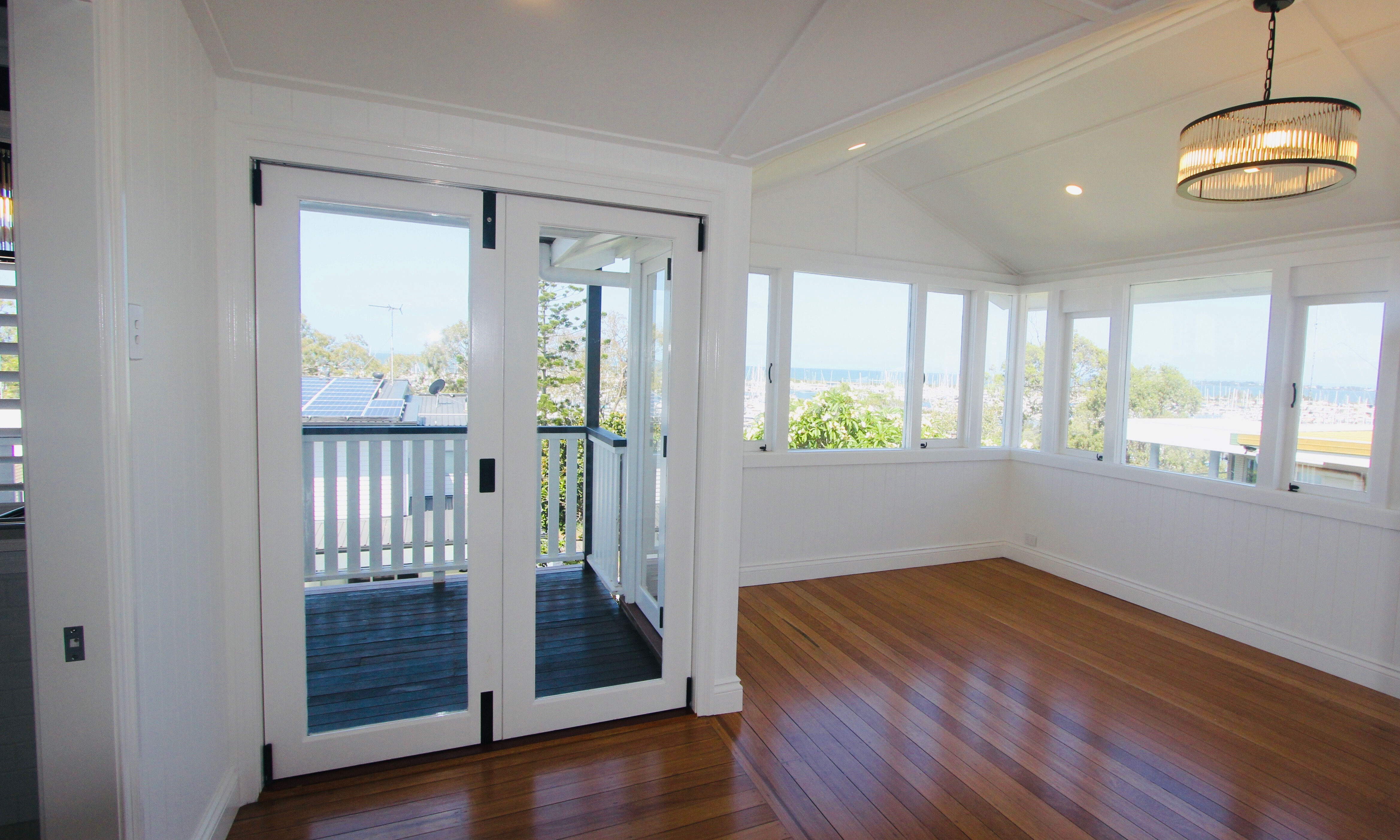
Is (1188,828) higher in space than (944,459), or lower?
lower

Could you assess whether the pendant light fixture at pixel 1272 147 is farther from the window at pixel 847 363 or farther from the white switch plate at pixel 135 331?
the white switch plate at pixel 135 331

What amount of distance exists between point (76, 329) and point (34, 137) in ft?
1.23

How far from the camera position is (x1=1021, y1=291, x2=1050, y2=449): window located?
519 centimetres

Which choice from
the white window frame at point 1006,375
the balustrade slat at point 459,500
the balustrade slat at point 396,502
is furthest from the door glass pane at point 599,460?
the white window frame at point 1006,375

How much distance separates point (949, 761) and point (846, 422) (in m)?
2.67

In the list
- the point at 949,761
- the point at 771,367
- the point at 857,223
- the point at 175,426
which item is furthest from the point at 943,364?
the point at 175,426

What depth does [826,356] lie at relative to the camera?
185 inches

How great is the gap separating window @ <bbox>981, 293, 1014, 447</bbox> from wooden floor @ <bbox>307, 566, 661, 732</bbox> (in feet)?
13.0

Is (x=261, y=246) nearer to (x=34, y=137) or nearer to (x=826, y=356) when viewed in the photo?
(x=34, y=137)

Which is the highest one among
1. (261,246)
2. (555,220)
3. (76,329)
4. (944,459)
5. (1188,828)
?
(555,220)

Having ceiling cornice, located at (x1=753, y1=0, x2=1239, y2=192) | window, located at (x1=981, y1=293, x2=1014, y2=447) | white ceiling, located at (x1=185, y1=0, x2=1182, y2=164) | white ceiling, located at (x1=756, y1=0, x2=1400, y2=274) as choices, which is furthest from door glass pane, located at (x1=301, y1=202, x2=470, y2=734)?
window, located at (x1=981, y1=293, x2=1014, y2=447)

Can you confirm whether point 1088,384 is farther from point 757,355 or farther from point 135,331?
point 135,331

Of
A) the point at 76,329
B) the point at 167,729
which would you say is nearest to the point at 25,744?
the point at 167,729

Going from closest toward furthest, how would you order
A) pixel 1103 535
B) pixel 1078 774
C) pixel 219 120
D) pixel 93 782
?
pixel 93 782, pixel 219 120, pixel 1078 774, pixel 1103 535
